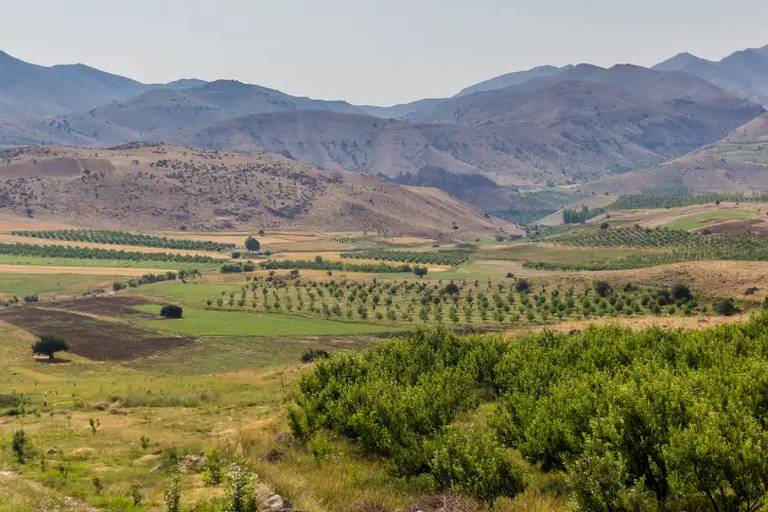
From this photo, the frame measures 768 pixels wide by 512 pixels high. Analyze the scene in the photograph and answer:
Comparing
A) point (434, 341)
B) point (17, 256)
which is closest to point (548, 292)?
point (434, 341)

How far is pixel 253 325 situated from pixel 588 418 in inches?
3284

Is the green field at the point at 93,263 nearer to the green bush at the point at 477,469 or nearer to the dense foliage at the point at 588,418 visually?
the dense foliage at the point at 588,418

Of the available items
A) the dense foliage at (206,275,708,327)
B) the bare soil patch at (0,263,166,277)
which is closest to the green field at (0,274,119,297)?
the bare soil patch at (0,263,166,277)

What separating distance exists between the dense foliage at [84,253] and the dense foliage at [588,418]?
→ 163 m

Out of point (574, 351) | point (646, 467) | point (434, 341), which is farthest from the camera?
point (434, 341)

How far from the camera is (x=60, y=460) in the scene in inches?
1284

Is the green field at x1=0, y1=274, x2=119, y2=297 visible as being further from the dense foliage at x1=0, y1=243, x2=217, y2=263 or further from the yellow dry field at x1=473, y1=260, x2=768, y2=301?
the yellow dry field at x1=473, y1=260, x2=768, y2=301

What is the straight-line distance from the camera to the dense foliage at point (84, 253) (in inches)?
7298

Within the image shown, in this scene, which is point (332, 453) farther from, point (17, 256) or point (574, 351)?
point (17, 256)

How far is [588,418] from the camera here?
25406 millimetres

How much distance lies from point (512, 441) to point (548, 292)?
10625 cm

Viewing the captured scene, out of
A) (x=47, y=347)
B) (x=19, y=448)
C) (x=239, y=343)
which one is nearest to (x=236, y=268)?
(x=239, y=343)

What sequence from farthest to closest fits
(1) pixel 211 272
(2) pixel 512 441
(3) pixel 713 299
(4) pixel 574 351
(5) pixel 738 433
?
(1) pixel 211 272 < (3) pixel 713 299 < (4) pixel 574 351 < (2) pixel 512 441 < (5) pixel 738 433

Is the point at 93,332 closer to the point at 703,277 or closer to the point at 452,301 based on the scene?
the point at 452,301
